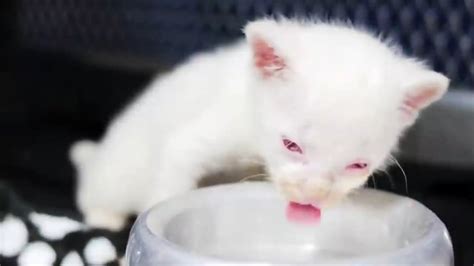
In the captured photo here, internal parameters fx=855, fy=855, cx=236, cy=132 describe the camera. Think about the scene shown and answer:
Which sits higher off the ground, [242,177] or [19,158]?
[242,177]

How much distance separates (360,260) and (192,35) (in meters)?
1.27

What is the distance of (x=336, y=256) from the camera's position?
1.28 meters

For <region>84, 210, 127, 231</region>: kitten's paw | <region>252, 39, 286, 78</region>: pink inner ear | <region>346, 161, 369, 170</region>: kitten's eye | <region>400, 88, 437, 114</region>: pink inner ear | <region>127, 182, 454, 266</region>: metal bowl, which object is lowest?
<region>84, 210, 127, 231</region>: kitten's paw

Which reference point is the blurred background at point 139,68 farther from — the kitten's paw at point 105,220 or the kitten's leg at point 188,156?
the kitten's leg at point 188,156

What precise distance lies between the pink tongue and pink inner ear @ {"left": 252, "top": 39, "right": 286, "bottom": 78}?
0.63ft

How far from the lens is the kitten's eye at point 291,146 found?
3.80 ft

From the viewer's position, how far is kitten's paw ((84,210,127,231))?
5.25 feet

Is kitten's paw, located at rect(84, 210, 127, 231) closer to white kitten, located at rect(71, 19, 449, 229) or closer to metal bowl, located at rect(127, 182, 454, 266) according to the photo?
white kitten, located at rect(71, 19, 449, 229)

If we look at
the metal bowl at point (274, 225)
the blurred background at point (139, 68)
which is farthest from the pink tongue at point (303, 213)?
the blurred background at point (139, 68)

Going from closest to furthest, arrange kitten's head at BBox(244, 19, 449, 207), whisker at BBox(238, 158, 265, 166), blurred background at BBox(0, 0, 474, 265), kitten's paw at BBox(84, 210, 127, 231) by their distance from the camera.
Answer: kitten's head at BBox(244, 19, 449, 207)
whisker at BBox(238, 158, 265, 166)
kitten's paw at BBox(84, 210, 127, 231)
blurred background at BBox(0, 0, 474, 265)

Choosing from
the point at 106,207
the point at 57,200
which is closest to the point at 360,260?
the point at 106,207

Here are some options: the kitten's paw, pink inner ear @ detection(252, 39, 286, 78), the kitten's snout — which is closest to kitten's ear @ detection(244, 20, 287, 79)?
pink inner ear @ detection(252, 39, 286, 78)

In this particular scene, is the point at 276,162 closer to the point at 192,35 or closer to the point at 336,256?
the point at 336,256

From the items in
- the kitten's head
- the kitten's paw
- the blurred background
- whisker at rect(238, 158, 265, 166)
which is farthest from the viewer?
the blurred background
